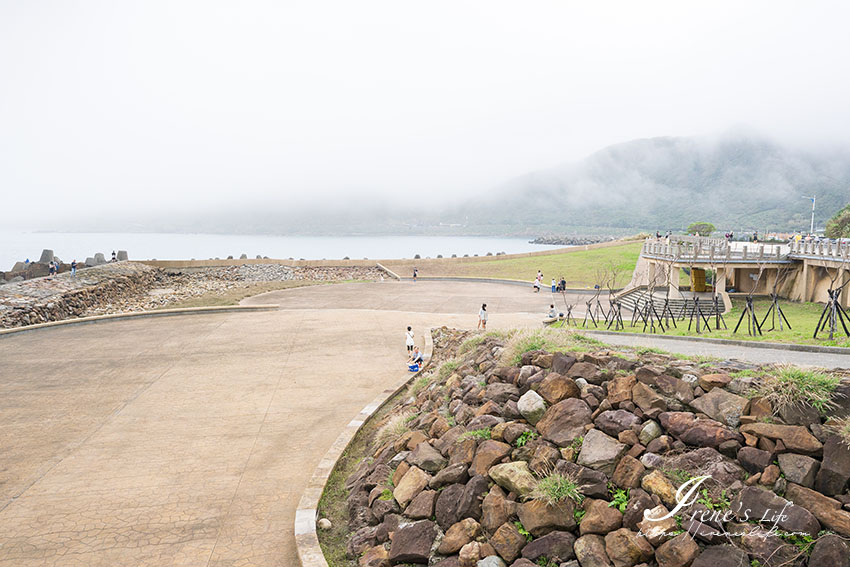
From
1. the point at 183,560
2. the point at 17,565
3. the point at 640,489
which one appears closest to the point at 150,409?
the point at 17,565

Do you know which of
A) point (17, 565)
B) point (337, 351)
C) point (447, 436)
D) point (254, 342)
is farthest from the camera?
point (254, 342)

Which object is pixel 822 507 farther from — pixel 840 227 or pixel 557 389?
pixel 840 227

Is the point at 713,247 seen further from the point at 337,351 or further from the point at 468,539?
the point at 468,539

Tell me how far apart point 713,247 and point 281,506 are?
23324mm

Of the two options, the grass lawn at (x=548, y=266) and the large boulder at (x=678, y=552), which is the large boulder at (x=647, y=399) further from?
the grass lawn at (x=548, y=266)

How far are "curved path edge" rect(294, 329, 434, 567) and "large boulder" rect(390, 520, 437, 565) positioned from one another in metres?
0.95

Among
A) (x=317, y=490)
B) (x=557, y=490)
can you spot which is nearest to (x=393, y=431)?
(x=317, y=490)

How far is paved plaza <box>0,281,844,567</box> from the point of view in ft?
22.2

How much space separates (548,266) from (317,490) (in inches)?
1543

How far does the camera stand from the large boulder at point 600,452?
204 inches

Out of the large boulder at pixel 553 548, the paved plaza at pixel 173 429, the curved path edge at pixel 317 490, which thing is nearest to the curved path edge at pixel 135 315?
the paved plaza at pixel 173 429

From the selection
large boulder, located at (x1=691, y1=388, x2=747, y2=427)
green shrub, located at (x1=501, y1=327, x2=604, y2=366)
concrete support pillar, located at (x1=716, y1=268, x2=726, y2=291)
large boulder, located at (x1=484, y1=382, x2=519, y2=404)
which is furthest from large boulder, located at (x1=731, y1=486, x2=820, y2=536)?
concrete support pillar, located at (x1=716, y1=268, x2=726, y2=291)

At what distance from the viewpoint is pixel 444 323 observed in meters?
21.8

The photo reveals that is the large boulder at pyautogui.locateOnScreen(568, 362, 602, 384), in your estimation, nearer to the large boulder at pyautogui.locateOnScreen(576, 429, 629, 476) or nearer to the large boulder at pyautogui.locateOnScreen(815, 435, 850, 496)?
the large boulder at pyautogui.locateOnScreen(576, 429, 629, 476)
